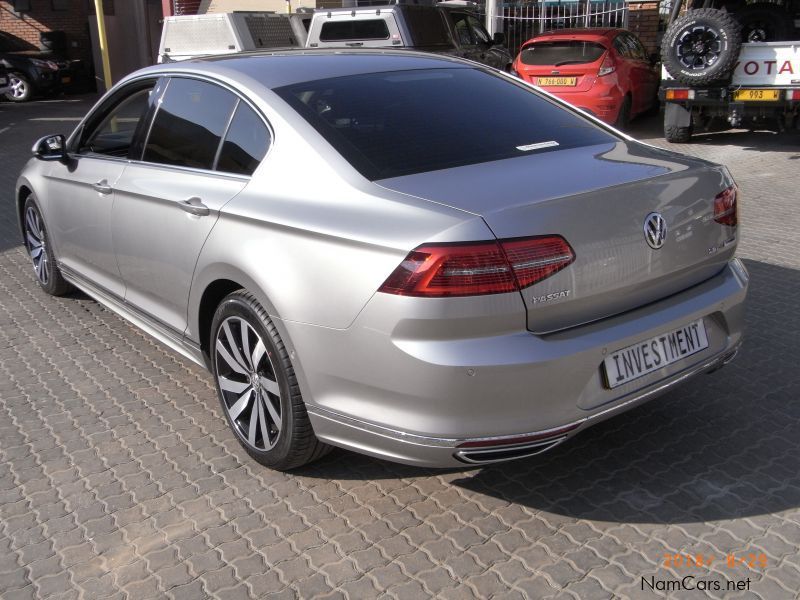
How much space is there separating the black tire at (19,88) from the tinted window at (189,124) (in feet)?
62.8

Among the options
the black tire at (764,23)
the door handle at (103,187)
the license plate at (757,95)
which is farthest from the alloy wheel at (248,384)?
the black tire at (764,23)

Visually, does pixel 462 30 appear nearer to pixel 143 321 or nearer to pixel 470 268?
pixel 143 321

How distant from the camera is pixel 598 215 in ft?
9.91

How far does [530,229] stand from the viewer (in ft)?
9.39

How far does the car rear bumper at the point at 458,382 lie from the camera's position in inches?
111

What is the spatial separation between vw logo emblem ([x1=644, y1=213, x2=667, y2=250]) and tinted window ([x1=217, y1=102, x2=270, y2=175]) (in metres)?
1.55

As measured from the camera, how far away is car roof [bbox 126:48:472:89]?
12.6ft

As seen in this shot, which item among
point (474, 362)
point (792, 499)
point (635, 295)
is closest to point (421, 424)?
point (474, 362)

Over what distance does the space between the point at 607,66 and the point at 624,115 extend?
42.4 inches

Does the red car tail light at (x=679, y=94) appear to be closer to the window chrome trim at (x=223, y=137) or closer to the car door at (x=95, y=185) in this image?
the car door at (x=95, y=185)

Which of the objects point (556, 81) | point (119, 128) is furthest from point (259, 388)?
point (556, 81)

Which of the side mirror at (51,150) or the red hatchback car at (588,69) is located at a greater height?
the side mirror at (51,150)

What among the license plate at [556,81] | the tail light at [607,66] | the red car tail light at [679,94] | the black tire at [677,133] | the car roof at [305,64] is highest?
the car roof at [305,64]

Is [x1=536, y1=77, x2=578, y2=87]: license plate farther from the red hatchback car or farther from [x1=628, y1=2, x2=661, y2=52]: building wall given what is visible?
[x1=628, y1=2, x2=661, y2=52]: building wall
